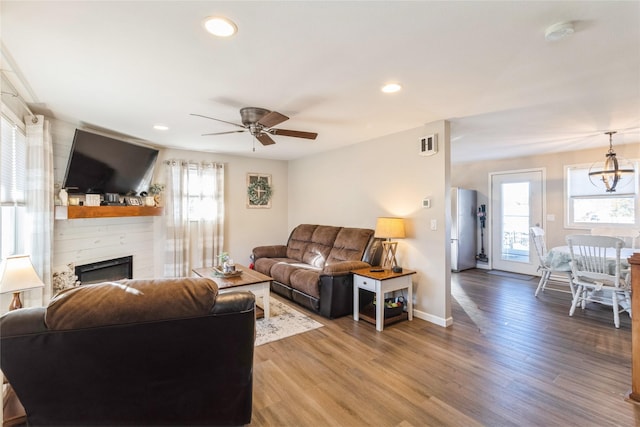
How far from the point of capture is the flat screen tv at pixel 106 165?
124 inches

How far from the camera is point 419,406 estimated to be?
6.32 feet

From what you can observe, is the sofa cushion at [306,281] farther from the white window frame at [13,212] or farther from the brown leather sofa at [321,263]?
the white window frame at [13,212]

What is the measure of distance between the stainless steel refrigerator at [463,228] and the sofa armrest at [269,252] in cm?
353

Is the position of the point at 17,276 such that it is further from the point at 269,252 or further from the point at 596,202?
the point at 596,202

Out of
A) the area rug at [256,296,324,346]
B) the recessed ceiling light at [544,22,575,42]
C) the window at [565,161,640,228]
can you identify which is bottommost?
the area rug at [256,296,324,346]

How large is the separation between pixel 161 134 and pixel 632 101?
17.4 ft

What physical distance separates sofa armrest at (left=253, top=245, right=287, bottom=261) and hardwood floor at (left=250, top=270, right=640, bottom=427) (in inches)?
73.0

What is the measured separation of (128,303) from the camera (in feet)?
4.21

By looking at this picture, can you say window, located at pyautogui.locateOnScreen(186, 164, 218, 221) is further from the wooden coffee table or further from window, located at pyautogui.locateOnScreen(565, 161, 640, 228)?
window, located at pyautogui.locateOnScreen(565, 161, 640, 228)

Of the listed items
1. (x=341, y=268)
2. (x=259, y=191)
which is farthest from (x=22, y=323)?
(x=259, y=191)

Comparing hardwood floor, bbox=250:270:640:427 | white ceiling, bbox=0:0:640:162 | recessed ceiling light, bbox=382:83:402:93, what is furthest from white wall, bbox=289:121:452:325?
recessed ceiling light, bbox=382:83:402:93

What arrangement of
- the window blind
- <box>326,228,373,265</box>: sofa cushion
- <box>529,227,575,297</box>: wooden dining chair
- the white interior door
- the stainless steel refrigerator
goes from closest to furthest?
the window blind
<box>326,228,373,265</box>: sofa cushion
<box>529,227,575,297</box>: wooden dining chair
the white interior door
the stainless steel refrigerator

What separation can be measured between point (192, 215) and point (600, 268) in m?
5.78

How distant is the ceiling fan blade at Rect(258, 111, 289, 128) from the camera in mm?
2475
